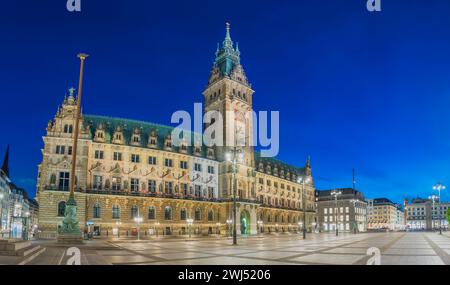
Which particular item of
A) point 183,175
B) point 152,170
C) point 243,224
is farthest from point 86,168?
point 243,224

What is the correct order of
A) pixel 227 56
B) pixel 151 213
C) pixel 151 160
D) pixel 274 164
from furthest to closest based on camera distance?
1. pixel 274 164
2. pixel 227 56
3. pixel 151 160
4. pixel 151 213

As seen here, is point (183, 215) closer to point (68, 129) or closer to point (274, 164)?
point (68, 129)

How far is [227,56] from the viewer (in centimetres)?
9725

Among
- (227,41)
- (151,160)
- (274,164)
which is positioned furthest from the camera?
(274,164)

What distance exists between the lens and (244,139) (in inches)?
3664

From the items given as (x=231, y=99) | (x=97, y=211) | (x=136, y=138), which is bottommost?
(x=97, y=211)

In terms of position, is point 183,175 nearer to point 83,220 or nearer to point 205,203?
point 205,203

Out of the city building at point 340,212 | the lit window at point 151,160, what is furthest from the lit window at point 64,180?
the city building at point 340,212

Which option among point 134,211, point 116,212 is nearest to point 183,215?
point 134,211

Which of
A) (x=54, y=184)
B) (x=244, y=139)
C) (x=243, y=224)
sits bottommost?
(x=243, y=224)

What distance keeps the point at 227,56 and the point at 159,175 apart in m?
37.7

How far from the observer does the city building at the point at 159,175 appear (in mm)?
64188
